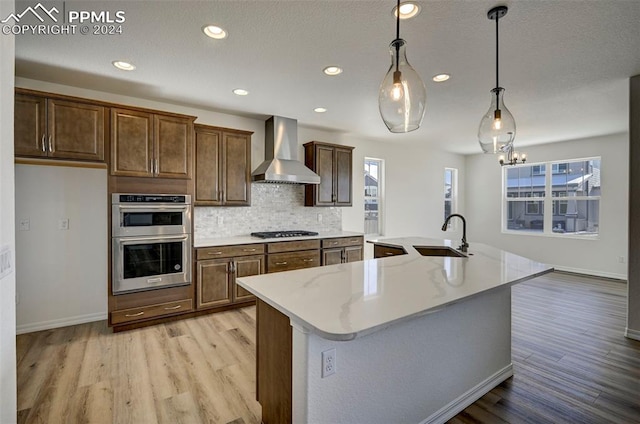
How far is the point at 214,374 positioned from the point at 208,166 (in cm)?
245

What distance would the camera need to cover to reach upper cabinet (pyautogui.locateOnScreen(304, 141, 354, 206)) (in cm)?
479

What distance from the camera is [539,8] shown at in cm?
194

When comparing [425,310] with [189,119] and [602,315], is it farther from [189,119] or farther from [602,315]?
[602,315]

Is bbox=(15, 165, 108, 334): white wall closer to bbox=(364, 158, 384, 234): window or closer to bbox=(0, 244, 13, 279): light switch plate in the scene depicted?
bbox=(0, 244, 13, 279): light switch plate

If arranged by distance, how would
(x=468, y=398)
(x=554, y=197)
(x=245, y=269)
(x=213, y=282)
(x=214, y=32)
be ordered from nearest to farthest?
(x=468, y=398)
(x=214, y=32)
(x=213, y=282)
(x=245, y=269)
(x=554, y=197)

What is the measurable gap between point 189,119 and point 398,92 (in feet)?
9.11

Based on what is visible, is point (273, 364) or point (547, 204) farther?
point (547, 204)

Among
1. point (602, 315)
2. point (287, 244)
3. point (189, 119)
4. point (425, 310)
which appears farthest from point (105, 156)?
point (602, 315)

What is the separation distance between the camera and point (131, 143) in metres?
3.21

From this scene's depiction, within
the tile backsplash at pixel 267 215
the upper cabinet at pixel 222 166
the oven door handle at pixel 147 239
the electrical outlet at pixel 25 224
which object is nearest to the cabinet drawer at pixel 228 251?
the oven door handle at pixel 147 239

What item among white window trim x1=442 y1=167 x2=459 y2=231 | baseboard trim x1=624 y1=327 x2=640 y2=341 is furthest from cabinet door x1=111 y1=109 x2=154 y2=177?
white window trim x1=442 y1=167 x2=459 y2=231

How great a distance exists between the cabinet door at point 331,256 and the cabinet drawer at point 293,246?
0.57ft

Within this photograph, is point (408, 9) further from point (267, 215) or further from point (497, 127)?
point (267, 215)

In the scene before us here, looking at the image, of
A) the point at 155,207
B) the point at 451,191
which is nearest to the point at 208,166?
the point at 155,207
